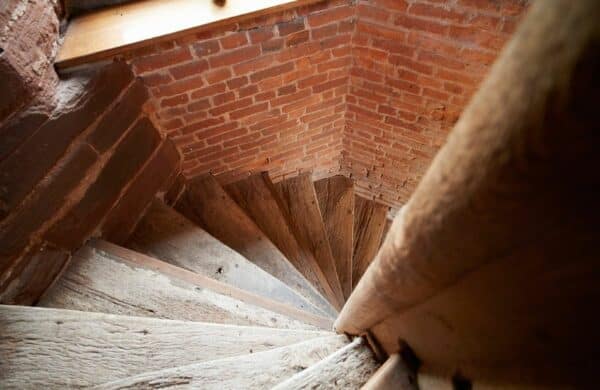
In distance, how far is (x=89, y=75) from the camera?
1634 millimetres

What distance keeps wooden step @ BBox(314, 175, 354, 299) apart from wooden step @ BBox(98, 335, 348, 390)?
5.73ft

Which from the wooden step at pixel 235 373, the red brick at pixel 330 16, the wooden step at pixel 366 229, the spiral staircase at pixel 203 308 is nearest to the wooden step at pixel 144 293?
the spiral staircase at pixel 203 308

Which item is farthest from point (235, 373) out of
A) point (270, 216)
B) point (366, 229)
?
point (366, 229)

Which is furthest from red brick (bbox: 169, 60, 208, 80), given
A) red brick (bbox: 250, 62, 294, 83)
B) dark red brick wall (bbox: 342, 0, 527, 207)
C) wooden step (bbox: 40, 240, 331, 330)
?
wooden step (bbox: 40, 240, 331, 330)

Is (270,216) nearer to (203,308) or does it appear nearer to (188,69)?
(203,308)

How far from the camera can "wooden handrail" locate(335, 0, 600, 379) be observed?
313 mm

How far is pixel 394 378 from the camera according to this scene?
1063 mm

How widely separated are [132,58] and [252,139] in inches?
39.4

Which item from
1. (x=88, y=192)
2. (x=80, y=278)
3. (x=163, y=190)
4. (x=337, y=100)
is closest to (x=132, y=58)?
(x=88, y=192)

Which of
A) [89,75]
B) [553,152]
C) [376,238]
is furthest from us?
[376,238]

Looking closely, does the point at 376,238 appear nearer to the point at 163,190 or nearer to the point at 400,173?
the point at 400,173

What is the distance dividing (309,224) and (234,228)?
781mm

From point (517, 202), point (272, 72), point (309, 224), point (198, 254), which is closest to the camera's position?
point (517, 202)

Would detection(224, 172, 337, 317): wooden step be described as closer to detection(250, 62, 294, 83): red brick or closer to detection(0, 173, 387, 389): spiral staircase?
detection(0, 173, 387, 389): spiral staircase
